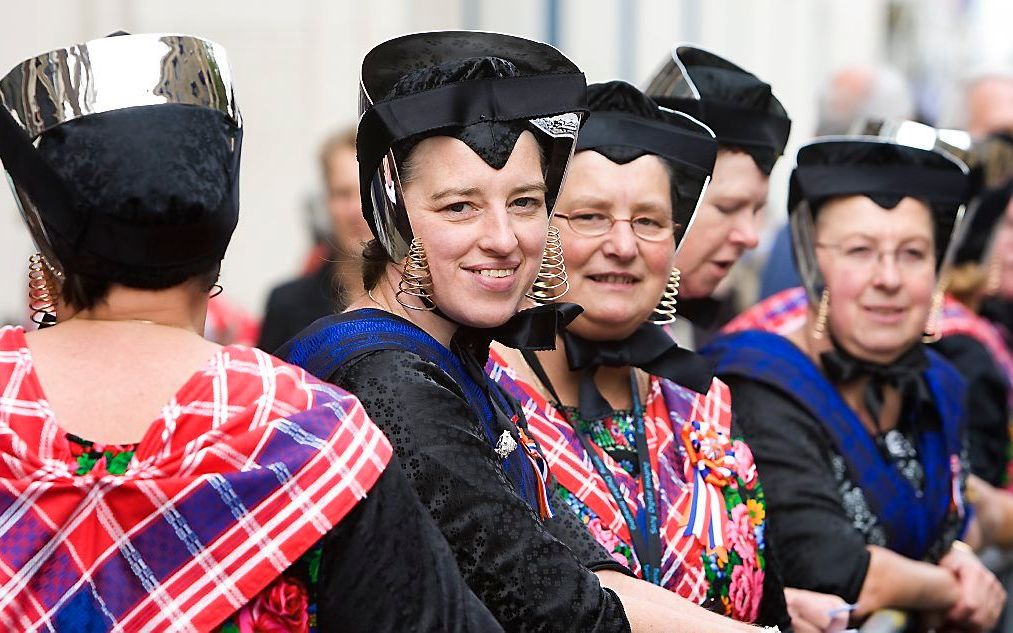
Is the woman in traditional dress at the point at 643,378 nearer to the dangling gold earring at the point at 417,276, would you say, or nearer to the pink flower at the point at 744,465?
the pink flower at the point at 744,465

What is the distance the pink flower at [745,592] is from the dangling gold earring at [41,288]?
1577 mm

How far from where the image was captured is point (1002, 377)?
18.2 feet

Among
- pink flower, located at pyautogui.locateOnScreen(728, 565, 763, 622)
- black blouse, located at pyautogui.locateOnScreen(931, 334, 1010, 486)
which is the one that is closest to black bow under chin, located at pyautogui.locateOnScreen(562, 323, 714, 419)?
pink flower, located at pyautogui.locateOnScreen(728, 565, 763, 622)

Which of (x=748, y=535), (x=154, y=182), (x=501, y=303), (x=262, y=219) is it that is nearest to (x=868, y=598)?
(x=748, y=535)

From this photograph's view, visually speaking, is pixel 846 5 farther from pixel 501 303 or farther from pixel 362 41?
pixel 501 303

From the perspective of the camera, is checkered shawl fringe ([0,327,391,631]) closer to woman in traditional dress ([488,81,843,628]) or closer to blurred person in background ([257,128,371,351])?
woman in traditional dress ([488,81,843,628])

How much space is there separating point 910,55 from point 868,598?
31.5 metres

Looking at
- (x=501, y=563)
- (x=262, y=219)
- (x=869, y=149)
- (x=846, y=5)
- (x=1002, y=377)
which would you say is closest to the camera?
(x=501, y=563)

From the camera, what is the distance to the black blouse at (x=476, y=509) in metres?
2.52

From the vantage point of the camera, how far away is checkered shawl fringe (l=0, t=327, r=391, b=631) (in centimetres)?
217

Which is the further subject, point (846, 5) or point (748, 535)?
point (846, 5)

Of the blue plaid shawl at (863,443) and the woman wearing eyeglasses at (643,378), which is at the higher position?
the woman wearing eyeglasses at (643,378)

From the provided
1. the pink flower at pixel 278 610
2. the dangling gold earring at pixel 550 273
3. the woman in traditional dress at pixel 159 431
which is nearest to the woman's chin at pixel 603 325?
the dangling gold earring at pixel 550 273

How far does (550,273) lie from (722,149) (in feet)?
4.44
